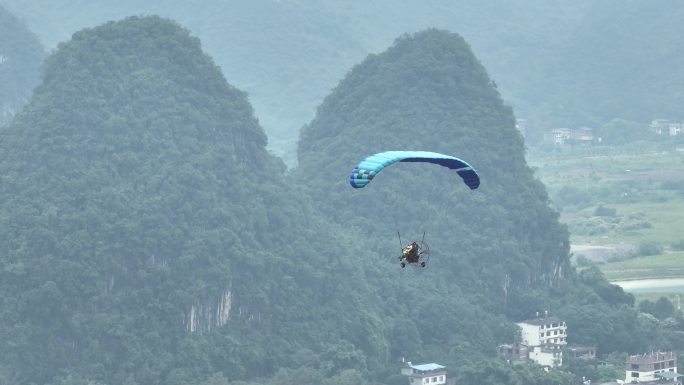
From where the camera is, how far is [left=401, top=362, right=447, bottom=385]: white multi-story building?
70000mm

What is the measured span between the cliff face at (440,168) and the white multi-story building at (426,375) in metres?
13.1

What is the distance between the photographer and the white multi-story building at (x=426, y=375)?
7000 cm

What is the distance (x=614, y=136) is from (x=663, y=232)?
51.3 m

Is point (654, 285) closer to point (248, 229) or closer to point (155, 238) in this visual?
point (248, 229)

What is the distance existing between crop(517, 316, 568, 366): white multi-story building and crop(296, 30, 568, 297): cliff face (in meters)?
5.25

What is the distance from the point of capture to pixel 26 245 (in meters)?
68.9

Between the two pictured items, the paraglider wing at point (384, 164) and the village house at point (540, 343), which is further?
the village house at point (540, 343)

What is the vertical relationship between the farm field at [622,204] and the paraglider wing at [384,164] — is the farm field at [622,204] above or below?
above

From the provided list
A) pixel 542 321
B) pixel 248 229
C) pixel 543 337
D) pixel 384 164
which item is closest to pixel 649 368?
pixel 543 337

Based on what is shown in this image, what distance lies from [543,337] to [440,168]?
13.5m

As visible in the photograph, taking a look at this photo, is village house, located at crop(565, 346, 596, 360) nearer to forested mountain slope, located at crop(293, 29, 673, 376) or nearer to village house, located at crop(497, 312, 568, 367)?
village house, located at crop(497, 312, 568, 367)

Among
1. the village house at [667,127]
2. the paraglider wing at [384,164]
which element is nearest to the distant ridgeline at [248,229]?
the paraglider wing at [384,164]

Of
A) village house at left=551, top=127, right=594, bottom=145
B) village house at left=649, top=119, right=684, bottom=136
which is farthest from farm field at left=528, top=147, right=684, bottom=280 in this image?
village house at left=649, top=119, right=684, bottom=136

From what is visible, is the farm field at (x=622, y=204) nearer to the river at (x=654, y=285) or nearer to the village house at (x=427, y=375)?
the river at (x=654, y=285)
